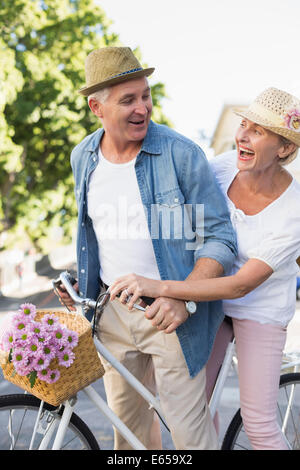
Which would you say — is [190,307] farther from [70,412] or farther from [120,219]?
[70,412]

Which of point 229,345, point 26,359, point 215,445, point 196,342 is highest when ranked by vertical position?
point 26,359

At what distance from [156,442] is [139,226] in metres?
1.10

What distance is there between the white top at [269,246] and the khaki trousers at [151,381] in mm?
346

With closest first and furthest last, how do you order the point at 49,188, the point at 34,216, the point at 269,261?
the point at 269,261 < the point at 34,216 < the point at 49,188

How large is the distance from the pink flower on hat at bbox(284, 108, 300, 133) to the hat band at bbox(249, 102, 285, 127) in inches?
1.0

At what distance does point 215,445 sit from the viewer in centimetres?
221

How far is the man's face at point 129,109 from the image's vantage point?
2.12 m

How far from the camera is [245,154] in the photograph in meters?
2.18

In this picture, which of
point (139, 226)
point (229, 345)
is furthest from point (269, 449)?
point (139, 226)

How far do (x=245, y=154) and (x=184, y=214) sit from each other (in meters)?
0.35

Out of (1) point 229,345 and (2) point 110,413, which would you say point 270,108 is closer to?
(1) point 229,345

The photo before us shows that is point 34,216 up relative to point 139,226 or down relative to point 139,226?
down

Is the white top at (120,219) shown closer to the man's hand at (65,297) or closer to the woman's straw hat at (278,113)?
the man's hand at (65,297)

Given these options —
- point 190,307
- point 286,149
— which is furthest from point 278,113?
point 190,307
